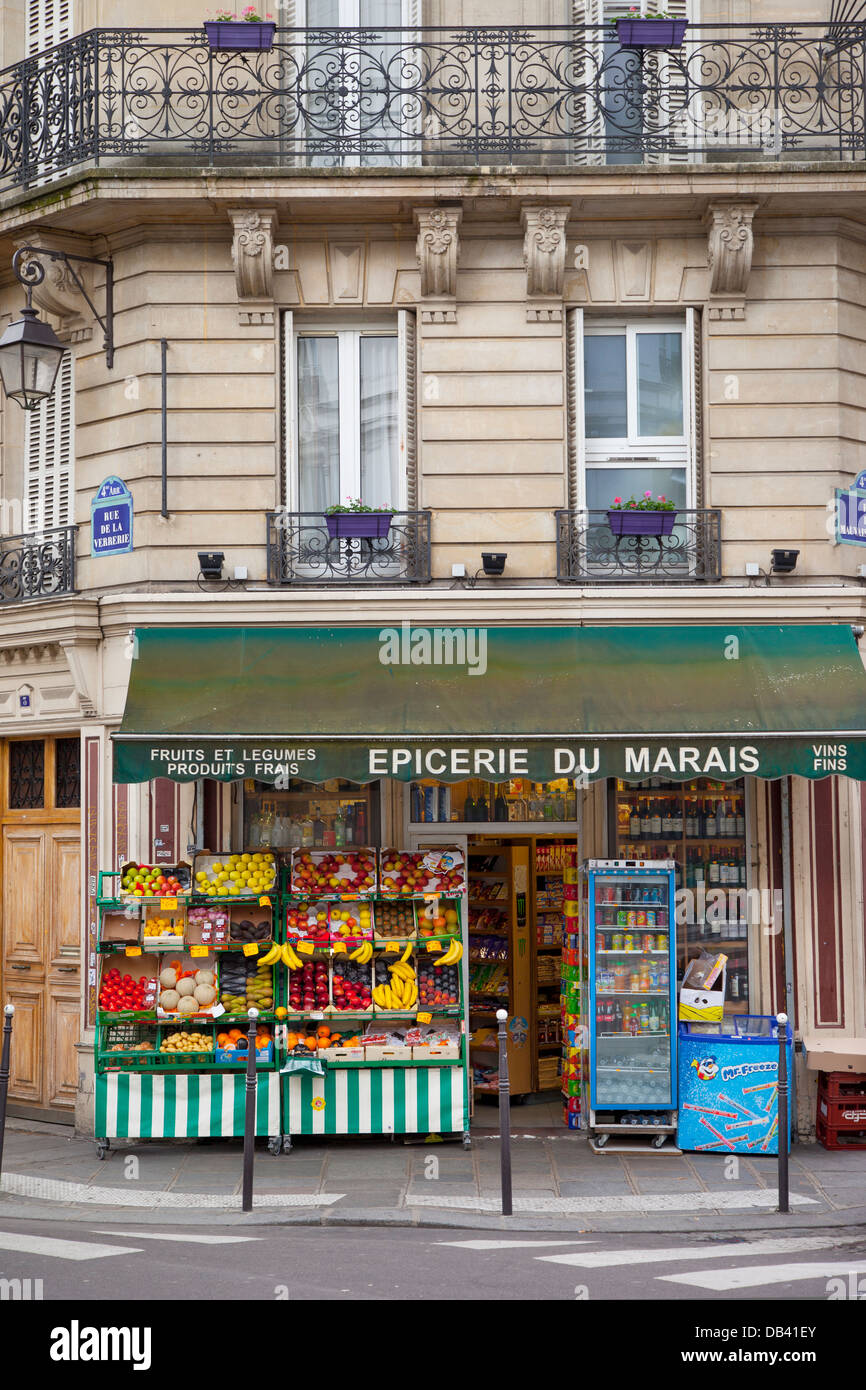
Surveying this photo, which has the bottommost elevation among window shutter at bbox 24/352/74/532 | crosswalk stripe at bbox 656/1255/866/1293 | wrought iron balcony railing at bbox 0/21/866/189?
crosswalk stripe at bbox 656/1255/866/1293

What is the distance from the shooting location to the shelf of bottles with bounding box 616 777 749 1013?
1224 cm

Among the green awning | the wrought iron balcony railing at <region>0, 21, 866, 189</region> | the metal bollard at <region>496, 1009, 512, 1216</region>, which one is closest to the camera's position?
the metal bollard at <region>496, 1009, 512, 1216</region>

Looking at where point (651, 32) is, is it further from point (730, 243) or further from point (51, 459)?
point (51, 459)

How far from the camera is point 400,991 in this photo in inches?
452

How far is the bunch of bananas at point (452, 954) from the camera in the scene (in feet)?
37.6

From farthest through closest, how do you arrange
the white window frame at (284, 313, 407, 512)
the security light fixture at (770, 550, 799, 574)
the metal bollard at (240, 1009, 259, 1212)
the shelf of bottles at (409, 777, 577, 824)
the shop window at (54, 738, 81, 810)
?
1. the shop window at (54, 738, 81, 810)
2. the shelf of bottles at (409, 777, 577, 824)
3. the white window frame at (284, 313, 407, 512)
4. the security light fixture at (770, 550, 799, 574)
5. the metal bollard at (240, 1009, 259, 1212)

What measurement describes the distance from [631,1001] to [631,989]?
0.10 metres

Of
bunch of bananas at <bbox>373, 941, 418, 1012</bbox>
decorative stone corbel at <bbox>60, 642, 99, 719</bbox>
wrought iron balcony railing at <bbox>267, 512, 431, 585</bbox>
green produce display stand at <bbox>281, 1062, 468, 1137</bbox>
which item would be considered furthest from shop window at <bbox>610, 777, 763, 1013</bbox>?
decorative stone corbel at <bbox>60, 642, 99, 719</bbox>

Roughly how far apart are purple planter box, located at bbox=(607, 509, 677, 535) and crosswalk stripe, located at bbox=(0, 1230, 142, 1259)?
674 centimetres

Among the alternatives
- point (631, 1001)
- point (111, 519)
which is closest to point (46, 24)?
point (111, 519)

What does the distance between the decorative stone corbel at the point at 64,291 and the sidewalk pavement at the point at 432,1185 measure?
7.01 metres

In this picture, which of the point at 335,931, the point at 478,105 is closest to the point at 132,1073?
the point at 335,931

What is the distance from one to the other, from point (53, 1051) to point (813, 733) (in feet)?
23.6

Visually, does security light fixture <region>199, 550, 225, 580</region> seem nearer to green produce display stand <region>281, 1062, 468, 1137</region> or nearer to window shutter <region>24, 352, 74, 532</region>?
window shutter <region>24, 352, 74, 532</region>
